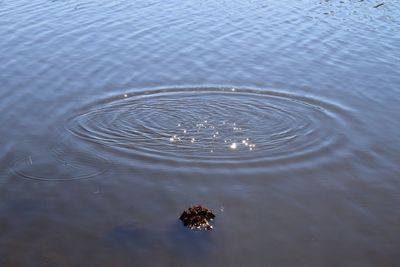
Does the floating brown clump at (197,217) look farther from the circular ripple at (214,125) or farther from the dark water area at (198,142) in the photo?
the circular ripple at (214,125)

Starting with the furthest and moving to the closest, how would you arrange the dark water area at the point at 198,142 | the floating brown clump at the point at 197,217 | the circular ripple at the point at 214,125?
1. the circular ripple at the point at 214,125
2. the floating brown clump at the point at 197,217
3. the dark water area at the point at 198,142

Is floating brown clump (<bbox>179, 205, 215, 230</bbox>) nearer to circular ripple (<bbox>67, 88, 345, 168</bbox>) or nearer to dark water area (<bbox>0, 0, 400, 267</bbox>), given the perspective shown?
dark water area (<bbox>0, 0, 400, 267</bbox>)

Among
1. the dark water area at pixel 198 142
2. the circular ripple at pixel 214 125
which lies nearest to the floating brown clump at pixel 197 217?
the dark water area at pixel 198 142

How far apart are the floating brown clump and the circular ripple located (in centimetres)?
202

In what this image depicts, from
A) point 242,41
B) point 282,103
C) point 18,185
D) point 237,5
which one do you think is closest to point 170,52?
point 242,41

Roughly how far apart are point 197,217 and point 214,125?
377cm

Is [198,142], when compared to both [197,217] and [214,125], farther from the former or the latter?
[197,217]

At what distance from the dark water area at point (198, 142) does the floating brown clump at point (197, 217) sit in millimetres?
125

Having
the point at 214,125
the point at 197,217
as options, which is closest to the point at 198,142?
the point at 214,125

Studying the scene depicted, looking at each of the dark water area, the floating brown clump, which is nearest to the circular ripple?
the dark water area

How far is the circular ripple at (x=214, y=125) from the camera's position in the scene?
1166 centimetres

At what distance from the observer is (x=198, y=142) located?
12.0 metres

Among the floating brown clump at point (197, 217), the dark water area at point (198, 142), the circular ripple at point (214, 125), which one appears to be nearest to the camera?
the dark water area at point (198, 142)

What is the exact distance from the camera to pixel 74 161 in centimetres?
1127
